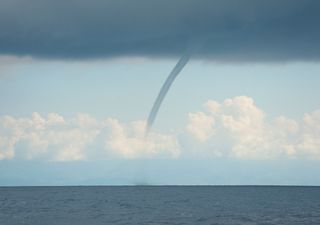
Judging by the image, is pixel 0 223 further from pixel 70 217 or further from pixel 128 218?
pixel 128 218

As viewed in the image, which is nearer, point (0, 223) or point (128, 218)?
point (0, 223)

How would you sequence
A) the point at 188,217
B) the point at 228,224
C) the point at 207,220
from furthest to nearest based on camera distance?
the point at 188,217, the point at 207,220, the point at 228,224

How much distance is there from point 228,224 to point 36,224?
3087 centimetres

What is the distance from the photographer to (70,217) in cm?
11294

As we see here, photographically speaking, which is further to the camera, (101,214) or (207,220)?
(101,214)

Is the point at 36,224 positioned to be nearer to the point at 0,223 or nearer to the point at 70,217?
the point at 0,223

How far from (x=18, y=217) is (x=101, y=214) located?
15936 mm

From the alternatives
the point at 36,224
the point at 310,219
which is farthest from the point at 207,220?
the point at 36,224

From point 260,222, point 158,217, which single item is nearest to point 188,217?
point 158,217

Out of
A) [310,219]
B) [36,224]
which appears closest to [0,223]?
[36,224]

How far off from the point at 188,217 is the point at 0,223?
3417 centimetres

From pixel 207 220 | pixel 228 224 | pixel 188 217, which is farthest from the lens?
pixel 188 217

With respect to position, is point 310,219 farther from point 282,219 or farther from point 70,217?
point 70,217

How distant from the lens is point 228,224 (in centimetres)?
9788
